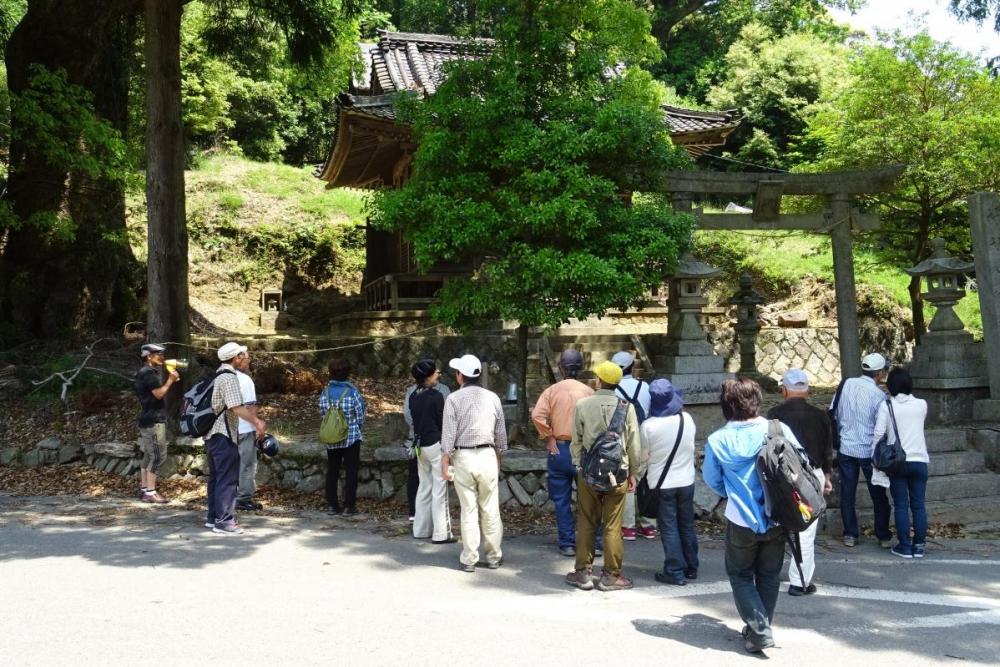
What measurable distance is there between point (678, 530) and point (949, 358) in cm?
606

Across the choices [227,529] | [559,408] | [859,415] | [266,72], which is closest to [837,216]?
[859,415]

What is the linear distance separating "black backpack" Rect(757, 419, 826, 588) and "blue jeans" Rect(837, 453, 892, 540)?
3.07 m

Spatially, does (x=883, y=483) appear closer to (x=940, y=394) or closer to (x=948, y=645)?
(x=948, y=645)

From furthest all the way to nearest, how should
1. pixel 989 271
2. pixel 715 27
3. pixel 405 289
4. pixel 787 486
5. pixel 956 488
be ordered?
pixel 715 27, pixel 405 289, pixel 989 271, pixel 956 488, pixel 787 486

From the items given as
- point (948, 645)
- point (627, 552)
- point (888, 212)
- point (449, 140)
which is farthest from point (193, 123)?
point (948, 645)

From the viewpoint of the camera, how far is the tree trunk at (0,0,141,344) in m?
12.5

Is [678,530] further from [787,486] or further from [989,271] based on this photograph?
[989,271]

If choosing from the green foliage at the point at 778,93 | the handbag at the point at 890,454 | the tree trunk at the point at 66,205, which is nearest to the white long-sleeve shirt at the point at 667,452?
the handbag at the point at 890,454

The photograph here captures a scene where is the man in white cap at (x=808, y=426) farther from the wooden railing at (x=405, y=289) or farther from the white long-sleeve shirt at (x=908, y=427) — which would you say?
the wooden railing at (x=405, y=289)

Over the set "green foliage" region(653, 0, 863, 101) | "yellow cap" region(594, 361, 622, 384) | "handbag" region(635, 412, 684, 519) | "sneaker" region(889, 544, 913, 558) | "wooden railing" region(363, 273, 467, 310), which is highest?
"green foliage" region(653, 0, 863, 101)

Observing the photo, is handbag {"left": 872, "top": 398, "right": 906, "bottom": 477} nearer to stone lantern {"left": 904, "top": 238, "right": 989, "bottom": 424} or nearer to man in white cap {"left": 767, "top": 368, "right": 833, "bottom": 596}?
man in white cap {"left": 767, "top": 368, "right": 833, "bottom": 596}

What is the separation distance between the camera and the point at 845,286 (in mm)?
11000

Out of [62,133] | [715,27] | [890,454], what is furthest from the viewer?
[715,27]

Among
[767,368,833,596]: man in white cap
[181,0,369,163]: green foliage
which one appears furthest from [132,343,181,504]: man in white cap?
[181,0,369,163]: green foliage
